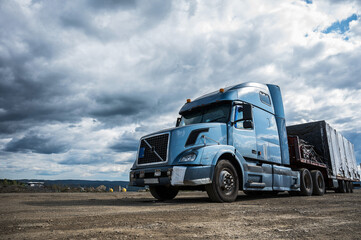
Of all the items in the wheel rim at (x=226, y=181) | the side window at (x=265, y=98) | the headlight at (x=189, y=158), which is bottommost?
the wheel rim at (x=226, y=181)

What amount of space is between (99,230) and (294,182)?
838 cm

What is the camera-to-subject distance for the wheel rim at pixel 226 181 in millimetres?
6383

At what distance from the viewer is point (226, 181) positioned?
6.53 meters

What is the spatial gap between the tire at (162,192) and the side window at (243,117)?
280 cm

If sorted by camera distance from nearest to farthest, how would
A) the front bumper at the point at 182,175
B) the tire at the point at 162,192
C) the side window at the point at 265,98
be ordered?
the front bumper at the point at 182,175 → the tire at the point at 162,192 → the side window at the point at 265,98

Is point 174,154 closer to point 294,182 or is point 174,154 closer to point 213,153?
point 213,153

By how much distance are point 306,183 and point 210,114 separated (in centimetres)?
559

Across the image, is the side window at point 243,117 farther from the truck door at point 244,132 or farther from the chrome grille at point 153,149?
the chrome grille at point 153,149

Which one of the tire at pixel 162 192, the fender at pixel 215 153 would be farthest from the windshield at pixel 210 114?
the tire at pixel 162 192

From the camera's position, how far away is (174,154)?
246 inches

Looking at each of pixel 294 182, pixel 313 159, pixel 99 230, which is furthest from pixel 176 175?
pixel 313 159

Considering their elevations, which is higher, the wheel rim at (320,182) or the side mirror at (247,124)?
the side mirror at (247,124)

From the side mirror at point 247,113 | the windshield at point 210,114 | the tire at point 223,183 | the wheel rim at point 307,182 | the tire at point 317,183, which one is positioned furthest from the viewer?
the tire at point 317,183

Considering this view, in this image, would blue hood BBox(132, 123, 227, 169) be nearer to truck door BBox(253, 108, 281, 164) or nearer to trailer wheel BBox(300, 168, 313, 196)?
truck door BBox(253, 108, 281, 164)
